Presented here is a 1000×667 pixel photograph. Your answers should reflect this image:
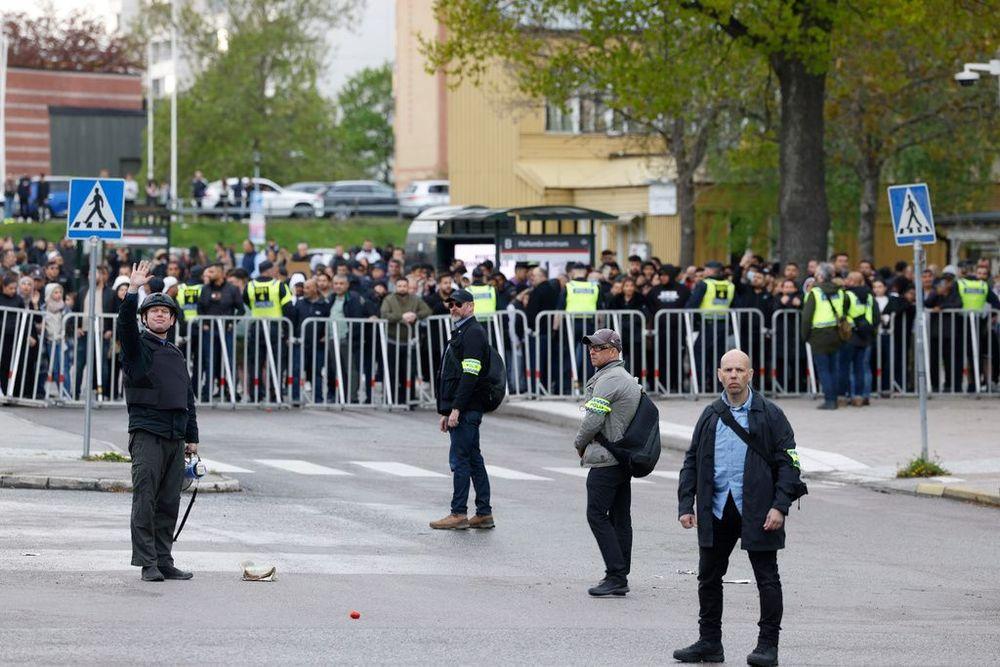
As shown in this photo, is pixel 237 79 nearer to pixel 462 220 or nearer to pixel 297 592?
pixel 462 220

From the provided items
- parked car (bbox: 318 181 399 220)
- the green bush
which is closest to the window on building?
parked car (bbox: 318 181 399 220)

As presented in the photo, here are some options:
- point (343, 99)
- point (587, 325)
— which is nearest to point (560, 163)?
point (587, 325)

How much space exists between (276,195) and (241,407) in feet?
142

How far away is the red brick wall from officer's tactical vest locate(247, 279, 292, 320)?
52521 millimetres

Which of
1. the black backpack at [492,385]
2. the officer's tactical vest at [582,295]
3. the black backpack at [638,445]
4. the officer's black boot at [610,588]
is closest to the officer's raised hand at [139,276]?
the black backpack at [638,445]

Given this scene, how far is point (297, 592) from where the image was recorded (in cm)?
1122

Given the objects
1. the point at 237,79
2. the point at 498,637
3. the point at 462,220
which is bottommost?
the point at 498,637

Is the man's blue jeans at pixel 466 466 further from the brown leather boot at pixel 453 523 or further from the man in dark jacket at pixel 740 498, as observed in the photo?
the man in dark jacket at pixel 740 498

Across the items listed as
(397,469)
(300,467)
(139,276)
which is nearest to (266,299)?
(300,467)

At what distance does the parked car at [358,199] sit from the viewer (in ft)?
212

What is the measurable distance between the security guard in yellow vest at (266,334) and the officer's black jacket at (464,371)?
10.1 m

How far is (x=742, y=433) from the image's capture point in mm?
9445

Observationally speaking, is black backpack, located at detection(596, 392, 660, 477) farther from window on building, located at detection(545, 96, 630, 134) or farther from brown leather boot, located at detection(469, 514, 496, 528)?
window on building, located at detection(545, 96, 630, 134)

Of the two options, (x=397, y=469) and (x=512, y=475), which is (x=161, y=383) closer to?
(x=397, y=469)
